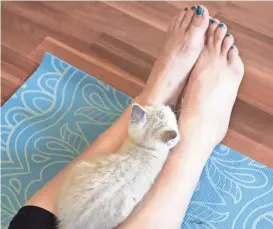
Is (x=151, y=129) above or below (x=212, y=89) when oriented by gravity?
below

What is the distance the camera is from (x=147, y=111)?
1.07 m

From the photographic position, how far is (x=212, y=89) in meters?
1.30

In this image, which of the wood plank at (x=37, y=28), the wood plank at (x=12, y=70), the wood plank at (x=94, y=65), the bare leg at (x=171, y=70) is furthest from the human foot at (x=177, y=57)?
the wood plank at (x=12, y=70)

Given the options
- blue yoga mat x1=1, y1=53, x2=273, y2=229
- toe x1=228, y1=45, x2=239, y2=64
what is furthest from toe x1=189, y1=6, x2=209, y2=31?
blue yoga mat x1=1, y1=53, x2=273, y2=229

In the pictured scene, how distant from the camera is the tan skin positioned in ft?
3.48

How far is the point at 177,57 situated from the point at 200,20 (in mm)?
153

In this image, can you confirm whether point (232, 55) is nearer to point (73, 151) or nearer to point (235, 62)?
point (235, 62)

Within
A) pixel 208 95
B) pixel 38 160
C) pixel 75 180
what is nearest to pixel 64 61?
pixel 38 160

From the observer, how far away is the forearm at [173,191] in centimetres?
102

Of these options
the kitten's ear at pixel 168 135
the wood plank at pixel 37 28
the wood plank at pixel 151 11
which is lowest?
the kitten's ear at pixel 168 135

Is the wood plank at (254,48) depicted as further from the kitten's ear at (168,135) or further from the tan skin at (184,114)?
the kitten's ear at (168,135)

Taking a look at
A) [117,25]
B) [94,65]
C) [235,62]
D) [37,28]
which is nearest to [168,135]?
[235,62]

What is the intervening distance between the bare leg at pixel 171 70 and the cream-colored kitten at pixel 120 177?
0.11 m

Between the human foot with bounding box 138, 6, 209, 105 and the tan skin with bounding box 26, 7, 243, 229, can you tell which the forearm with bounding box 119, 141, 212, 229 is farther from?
the human foot with bounding box 138, 6, 209, 105
